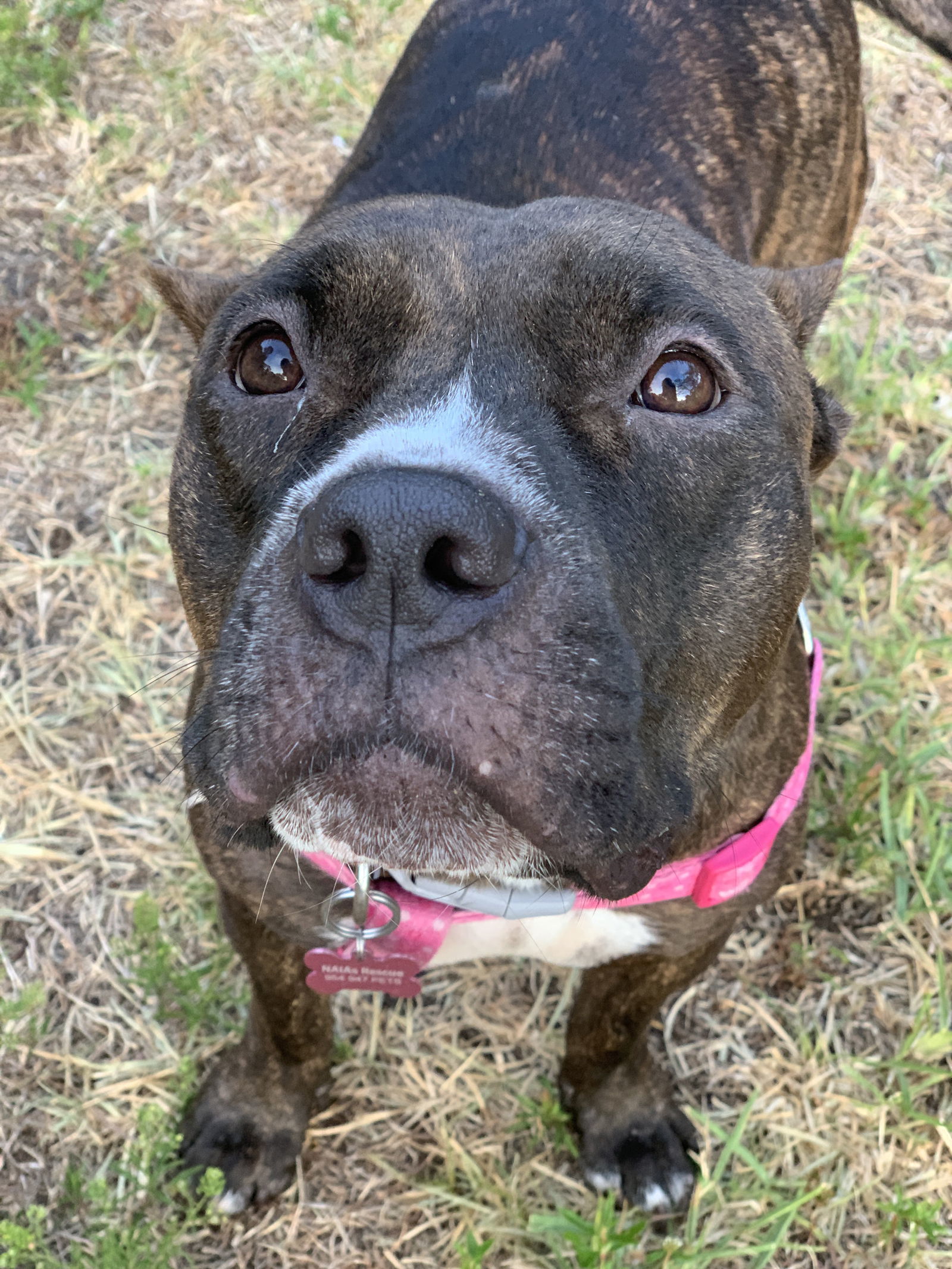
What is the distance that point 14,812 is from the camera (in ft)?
13.0

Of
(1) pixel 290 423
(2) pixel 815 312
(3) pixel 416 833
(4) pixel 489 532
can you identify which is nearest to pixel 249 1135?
(3) pixel 416 833

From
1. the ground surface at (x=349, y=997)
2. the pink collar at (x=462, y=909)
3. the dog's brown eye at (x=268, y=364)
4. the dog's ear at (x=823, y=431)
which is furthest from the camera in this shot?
the ground surface at (x=349, y=997)

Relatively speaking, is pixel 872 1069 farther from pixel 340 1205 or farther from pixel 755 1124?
pixel 340 1205

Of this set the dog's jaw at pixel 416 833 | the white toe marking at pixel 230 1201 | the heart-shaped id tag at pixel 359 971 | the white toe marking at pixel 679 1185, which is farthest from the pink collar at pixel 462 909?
the white toe marking at pixel 679 1185

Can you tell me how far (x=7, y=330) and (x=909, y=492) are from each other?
12.7 ft

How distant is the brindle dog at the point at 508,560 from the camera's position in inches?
67.0

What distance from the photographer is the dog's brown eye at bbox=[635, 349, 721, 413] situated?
213cm

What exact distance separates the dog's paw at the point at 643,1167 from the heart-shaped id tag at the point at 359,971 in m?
0.98

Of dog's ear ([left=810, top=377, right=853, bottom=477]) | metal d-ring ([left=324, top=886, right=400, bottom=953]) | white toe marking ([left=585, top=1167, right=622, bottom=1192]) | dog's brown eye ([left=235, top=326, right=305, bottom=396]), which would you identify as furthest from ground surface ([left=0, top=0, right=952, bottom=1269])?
dog's ear ([left=810, top=377, right=853, bottom=477])

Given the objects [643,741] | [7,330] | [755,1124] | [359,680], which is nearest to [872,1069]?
[755,1124]

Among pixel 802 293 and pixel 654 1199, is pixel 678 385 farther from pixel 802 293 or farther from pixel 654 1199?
pixel 654 1199

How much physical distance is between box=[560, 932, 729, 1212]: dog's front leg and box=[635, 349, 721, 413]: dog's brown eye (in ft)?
5.52

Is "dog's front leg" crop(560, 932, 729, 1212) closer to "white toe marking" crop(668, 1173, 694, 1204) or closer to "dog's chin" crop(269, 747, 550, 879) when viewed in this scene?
"white toe marking" crop(668, 1173, 694, 1204)

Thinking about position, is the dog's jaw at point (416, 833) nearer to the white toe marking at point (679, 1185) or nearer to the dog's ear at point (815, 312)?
the dog's ear at point (815, 312)
